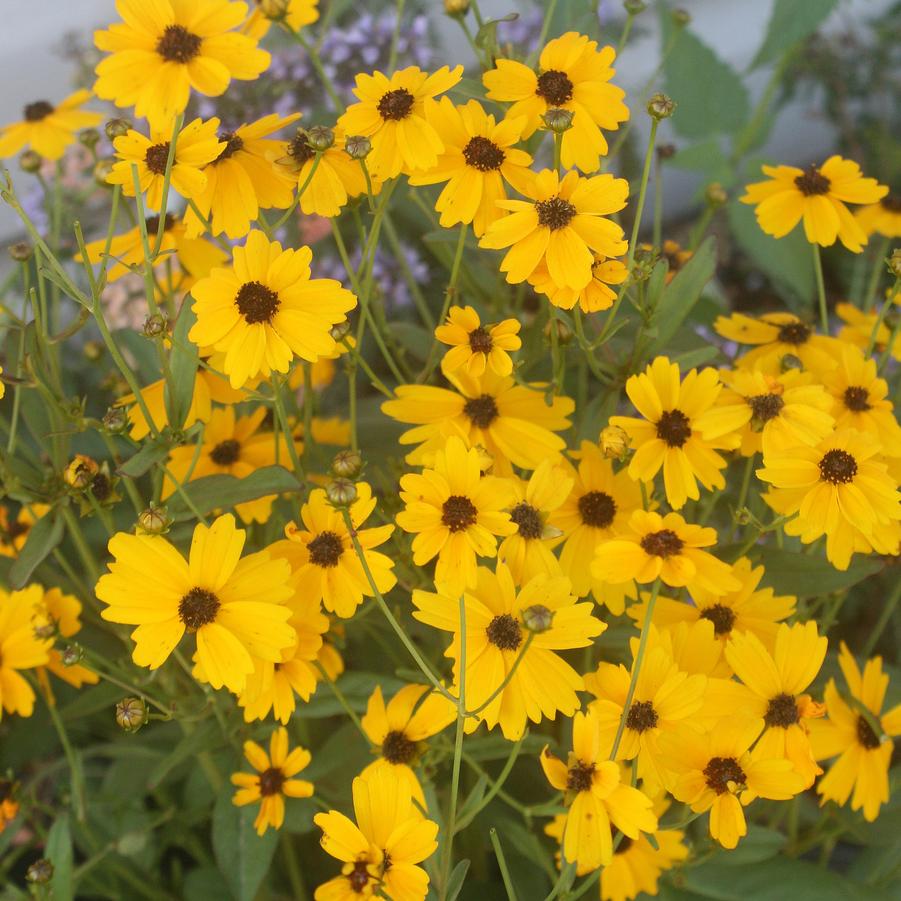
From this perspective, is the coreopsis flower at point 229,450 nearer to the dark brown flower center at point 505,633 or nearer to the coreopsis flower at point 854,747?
the dark brown flower center at point 505,633

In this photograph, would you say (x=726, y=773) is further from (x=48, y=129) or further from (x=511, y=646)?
(x=48, y=129)

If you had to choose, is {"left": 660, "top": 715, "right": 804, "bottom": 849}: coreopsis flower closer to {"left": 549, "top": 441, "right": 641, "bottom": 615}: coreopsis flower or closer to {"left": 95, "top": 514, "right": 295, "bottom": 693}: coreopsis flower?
{"left": 549, "top": 441, "right": 641, "bottom": 615}: coreopsis flower

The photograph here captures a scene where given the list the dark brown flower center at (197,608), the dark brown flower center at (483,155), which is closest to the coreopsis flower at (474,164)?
the dark brown flower center at (483,155)

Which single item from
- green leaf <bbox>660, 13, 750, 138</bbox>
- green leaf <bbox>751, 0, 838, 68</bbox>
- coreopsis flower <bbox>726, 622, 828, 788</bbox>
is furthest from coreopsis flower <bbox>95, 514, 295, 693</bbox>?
green leaf <bbox>660, 13, 750, 138</bbox>

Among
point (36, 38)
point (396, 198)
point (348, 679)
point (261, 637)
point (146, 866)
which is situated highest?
point (36, 38)

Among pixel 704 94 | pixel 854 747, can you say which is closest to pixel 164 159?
pixel 854 747

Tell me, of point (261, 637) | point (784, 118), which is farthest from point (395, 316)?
point (784, 118)

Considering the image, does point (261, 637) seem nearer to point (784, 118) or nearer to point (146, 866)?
point (146, 866)
